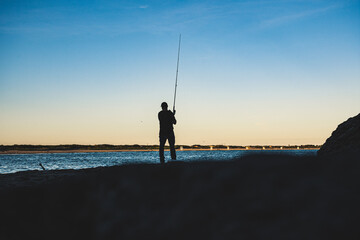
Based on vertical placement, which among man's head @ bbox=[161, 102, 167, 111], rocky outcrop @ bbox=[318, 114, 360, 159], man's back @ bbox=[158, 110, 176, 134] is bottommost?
rocky outcrop @ bbox=[318, 114, 360, 159]

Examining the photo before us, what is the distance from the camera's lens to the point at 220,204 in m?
2.12

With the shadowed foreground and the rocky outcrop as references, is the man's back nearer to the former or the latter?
the rocky outcrop

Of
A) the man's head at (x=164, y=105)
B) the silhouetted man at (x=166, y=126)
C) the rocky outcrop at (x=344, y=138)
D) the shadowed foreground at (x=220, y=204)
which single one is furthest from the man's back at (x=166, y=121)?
the shadowed foreground at (x=220, y=204)

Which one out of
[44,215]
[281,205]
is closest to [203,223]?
[281,205]

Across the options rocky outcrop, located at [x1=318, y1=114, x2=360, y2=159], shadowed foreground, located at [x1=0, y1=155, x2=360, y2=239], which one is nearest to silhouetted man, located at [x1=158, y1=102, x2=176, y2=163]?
rocky outcrop, located at [x1=318, y1=114, x2=360, y2=159]

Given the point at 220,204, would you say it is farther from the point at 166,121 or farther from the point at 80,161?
the point at 80,161

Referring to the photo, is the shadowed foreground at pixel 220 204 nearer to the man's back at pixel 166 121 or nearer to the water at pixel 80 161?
the water at pixel 80 161

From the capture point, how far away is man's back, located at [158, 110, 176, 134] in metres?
9.05

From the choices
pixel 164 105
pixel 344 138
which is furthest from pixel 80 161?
pixel 344 138

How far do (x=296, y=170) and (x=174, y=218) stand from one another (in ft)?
3.13

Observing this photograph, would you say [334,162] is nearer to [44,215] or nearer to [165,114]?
[44,215]

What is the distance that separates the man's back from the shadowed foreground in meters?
5.70

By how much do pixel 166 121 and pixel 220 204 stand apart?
6978 millimetres

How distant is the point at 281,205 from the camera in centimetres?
191
